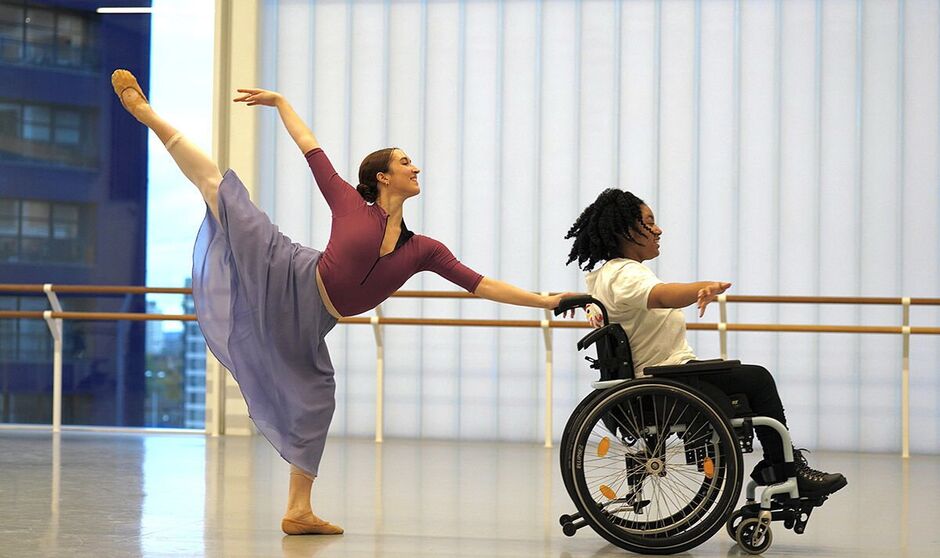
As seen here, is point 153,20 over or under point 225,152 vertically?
over

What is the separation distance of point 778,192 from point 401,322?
1.99 m

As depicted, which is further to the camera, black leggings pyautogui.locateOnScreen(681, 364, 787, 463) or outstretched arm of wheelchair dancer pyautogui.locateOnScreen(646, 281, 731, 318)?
black leggings pyautogui.locateOnScreen(681, 364, 787, 463)

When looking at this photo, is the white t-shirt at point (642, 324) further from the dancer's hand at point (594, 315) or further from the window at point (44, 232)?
the window at point (44, 232)

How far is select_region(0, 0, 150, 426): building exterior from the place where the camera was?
5.98 metres

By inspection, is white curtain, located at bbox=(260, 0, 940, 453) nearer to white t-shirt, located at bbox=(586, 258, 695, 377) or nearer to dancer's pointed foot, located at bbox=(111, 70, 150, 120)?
white t-shirt, located at bbox=(586, 258, 695, 377)

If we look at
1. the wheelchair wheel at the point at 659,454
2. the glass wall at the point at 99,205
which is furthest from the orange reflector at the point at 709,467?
the glass wall at the point at 99,205

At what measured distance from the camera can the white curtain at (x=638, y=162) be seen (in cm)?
532

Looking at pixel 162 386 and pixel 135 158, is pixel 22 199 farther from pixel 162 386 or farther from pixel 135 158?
pixel 162 386

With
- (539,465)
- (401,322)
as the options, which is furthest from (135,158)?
(539,465)

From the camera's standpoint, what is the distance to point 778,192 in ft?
17.7

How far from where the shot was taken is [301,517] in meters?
2.60

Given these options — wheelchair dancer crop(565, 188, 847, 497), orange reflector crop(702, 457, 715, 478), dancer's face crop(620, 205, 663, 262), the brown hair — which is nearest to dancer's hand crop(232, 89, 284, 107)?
the brown hair

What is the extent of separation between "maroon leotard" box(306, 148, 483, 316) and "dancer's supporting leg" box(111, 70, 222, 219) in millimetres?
254

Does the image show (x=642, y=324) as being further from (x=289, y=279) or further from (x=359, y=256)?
(x=289, y=279)
